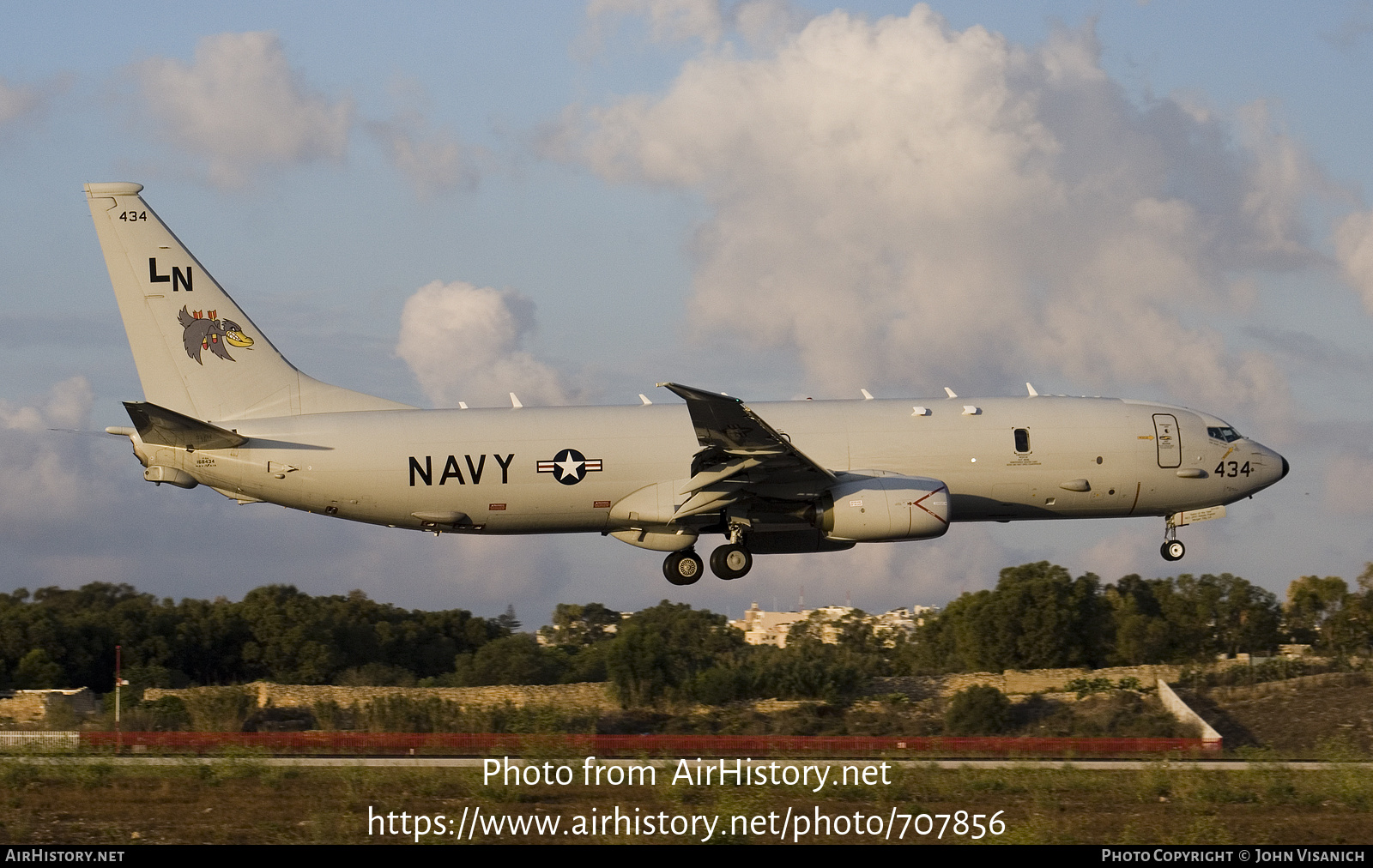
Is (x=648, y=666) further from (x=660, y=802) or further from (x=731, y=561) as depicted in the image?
(x=660, y=802)

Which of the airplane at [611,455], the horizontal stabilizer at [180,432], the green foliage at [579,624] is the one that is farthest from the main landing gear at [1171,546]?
the green foliage at [579,624]

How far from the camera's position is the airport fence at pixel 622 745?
30172 mm

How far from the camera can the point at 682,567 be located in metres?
35.8

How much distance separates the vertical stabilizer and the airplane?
0.04 metres

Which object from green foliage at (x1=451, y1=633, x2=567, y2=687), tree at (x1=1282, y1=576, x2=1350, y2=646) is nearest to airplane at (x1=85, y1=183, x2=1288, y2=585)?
green foliage at (x1=451, y1=633, x2=567, y2=687)

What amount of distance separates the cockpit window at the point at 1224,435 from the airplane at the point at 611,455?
818 millimetres

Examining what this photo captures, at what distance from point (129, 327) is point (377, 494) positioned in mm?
7374

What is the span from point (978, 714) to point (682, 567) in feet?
30.3

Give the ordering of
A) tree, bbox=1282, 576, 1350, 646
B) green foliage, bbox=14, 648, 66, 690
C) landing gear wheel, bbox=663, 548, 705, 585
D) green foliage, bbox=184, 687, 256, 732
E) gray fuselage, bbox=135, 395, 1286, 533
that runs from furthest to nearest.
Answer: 1. tree, bbox=1282, 576, 1350, 646
2. green foliage, bbox=14, 648, 66, 690
3. green foliage, bbox=184, 687, 256, 732
4. landing gear wheel, bbox=663, 548, 705, 585
5. gray fuselage, bbox=135, 395, 1286, 533

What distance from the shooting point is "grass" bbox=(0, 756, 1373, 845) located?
21.1 meters

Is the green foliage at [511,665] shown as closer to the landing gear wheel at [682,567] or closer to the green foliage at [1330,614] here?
the landing gear wheel at [682,567]

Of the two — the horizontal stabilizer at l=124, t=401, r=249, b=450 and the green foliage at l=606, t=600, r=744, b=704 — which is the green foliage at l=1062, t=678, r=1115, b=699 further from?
the horizontal stabilizer at l=124, t=401, r=249, b=450
